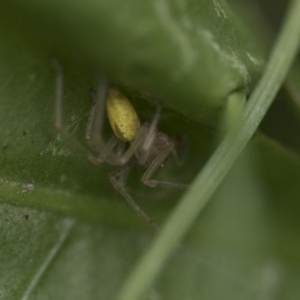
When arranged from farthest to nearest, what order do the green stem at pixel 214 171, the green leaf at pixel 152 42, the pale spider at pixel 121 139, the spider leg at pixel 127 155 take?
1. the spider leg at pixel 127 155
2. the pale spider at pixel 121 139
3. the green stem at pixel 214 171
4. the green leaf at pixel 152 42

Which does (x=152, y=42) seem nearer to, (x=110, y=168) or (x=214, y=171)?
(x=214, y=171)

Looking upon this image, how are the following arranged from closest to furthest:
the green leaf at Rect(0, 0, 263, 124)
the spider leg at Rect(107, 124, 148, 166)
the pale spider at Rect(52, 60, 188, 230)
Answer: the green leaf at Rect(0, 0, 263, 124)
the pale spider at Rect(52, 60, 188, 230)
the spider leg at Rect(107, 124, 148, 166)

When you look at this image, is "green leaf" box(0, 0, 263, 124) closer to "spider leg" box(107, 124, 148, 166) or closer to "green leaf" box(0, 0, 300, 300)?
"green leaf" box(0, 0, 300, 300)

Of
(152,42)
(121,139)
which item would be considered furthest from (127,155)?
(152,42)

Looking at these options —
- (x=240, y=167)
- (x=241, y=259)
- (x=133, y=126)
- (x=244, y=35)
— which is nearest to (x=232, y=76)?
(x=244, y=35)

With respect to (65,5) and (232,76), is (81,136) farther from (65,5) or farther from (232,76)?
(65,5)

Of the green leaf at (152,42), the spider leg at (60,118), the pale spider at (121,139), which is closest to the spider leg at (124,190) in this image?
the pale spider at (121,139)

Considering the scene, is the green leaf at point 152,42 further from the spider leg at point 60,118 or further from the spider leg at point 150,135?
the spider leg at point 150,135

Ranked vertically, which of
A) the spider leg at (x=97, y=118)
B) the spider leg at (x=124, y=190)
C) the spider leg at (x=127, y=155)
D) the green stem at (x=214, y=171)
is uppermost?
the green stem at (x=214, y=171)

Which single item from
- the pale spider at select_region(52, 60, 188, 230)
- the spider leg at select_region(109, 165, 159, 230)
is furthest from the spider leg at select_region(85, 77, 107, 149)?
the spider leg at select_region(109, 165, 159, 230)
